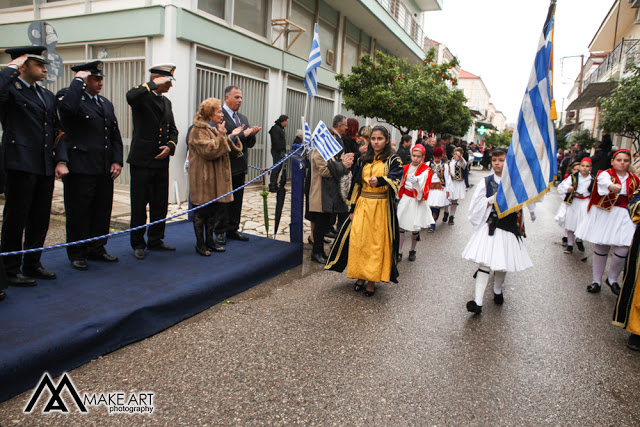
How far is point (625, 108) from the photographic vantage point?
11.8 meters

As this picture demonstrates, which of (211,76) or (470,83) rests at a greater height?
(470,83)

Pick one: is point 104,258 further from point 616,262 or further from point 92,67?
point 616,262

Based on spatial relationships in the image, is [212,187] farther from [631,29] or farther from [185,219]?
[631,29]

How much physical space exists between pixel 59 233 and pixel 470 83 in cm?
9747

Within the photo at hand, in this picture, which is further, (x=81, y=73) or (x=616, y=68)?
(x=616, y=68)

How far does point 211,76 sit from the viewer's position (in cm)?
1054

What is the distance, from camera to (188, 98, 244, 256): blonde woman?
4.96m

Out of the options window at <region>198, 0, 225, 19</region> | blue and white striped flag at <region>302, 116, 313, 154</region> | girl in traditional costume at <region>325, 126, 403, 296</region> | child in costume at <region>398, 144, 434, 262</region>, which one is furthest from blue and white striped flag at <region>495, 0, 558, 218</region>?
window at <region>198, 0, 225, 19</region>

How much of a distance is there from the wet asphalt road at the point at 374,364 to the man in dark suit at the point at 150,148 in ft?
5.00

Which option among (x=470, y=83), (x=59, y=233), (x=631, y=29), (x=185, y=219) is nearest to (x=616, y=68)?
(x=631, y=29)

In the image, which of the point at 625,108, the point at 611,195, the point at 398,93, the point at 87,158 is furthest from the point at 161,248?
the point at 625,108

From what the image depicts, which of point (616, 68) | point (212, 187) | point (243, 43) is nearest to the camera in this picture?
point (212, 187)

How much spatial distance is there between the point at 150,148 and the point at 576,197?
261 inches

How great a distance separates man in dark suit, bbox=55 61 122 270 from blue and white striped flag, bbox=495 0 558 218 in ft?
12.9
